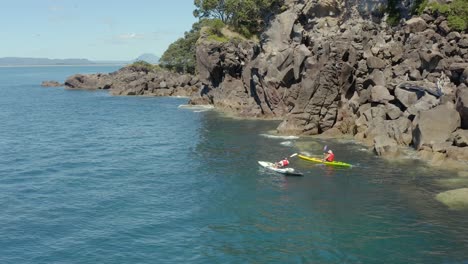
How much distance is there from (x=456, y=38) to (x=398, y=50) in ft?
32.7

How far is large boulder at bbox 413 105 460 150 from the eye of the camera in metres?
64.1

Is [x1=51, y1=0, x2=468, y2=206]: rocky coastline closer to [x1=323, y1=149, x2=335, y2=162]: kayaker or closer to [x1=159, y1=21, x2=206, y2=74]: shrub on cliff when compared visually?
[x1=323, y1=149, x2=335, y2=162]: kayaker

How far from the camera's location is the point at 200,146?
77500 mm

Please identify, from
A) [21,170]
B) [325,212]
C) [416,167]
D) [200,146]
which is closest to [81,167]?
[21,170]

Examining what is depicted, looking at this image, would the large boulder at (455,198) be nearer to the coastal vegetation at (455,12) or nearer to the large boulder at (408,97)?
the large boulder at (408,97)

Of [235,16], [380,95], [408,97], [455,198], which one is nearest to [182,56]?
[235,16]

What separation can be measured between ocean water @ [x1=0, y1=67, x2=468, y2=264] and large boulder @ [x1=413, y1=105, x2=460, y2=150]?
16.3ft

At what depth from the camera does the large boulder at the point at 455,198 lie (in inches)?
1835

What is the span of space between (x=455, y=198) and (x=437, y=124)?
19108 mm

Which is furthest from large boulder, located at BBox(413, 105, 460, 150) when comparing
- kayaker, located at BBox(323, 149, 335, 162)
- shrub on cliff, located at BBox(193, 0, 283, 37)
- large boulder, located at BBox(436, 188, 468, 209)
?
shrub on cliff, located at BBox(193, 0, 283, 37)

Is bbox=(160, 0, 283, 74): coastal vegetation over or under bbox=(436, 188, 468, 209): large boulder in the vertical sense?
over

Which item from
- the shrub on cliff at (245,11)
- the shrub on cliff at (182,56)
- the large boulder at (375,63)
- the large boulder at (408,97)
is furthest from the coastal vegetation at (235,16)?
the large boulder at (408,97)

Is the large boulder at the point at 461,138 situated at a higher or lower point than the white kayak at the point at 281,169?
higher

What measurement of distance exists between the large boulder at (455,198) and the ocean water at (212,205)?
1.10 meters
